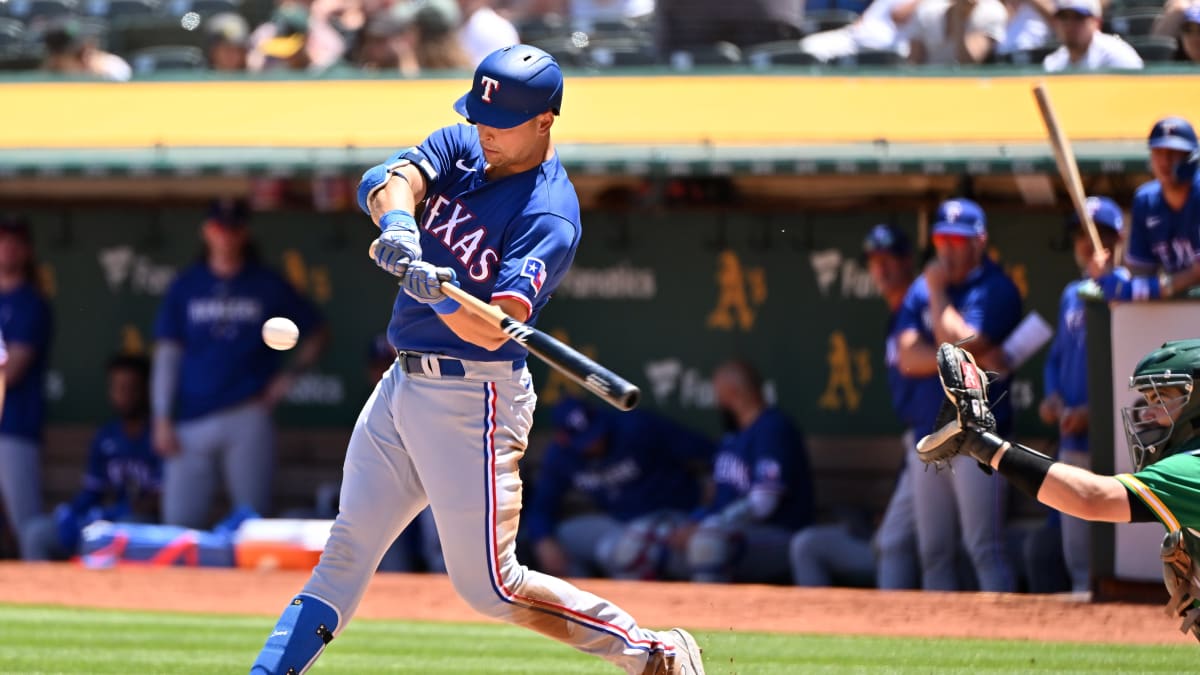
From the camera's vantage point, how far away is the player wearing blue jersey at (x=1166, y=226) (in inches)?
263

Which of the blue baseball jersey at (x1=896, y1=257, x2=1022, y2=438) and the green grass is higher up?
the blue baseball jersey at (x1=896, y1=257, x2=1022, y2=438)

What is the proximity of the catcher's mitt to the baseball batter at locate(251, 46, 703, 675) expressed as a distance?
90 cm

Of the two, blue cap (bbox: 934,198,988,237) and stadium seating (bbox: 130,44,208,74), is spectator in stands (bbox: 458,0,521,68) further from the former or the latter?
Result: blue cap (bbox: 934,198,988,237)

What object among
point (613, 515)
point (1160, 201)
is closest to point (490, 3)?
point (613, 515)

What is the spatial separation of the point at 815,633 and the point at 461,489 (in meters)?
2.75

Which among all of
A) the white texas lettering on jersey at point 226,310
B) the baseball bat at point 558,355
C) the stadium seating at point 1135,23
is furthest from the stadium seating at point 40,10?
the baseball bat at point 558,355

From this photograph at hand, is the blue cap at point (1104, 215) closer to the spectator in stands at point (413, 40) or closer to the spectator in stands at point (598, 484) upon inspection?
the spectator in stands at point (598, 484)

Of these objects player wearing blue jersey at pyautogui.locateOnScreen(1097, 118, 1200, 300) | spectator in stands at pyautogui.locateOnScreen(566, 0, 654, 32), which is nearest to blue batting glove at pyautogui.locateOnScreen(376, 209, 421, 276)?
player wearing blue jersey at pyautogui.locateOnScreen(1097, 118, 1200, 300)

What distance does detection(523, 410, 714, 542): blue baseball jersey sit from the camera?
27.7 feet

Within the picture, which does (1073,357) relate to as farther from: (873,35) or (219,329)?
(219,329)

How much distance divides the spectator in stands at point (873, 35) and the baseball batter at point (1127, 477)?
5.32 meters

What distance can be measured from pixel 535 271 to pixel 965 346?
150 inches

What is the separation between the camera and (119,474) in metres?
9.20

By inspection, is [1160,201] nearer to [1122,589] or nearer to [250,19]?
[1122,589]
